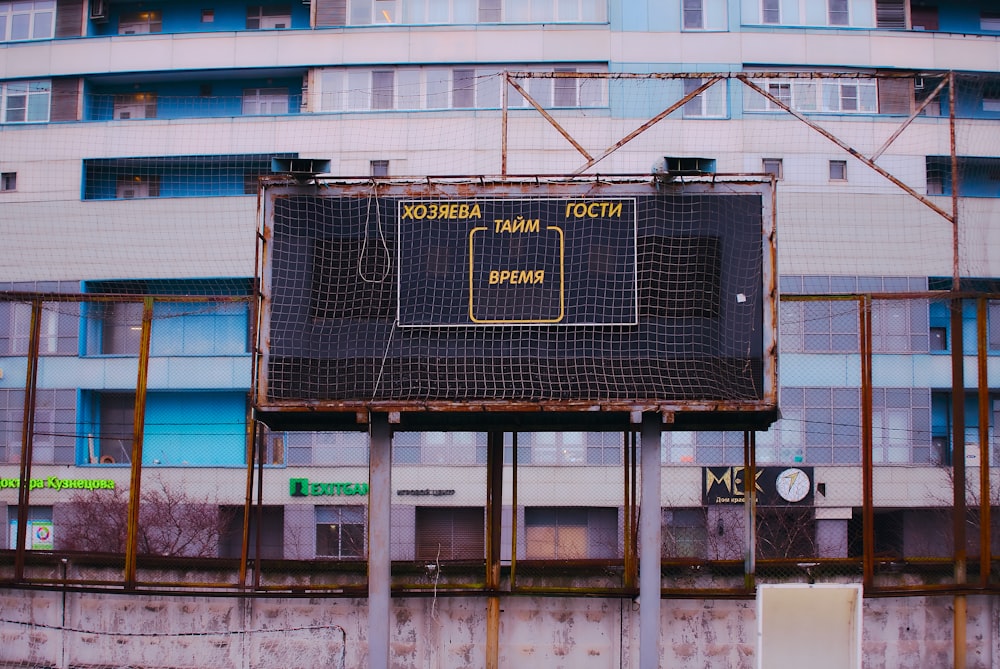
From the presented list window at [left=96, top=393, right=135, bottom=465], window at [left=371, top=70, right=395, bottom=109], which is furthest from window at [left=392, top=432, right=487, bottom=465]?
window at [left=371, top=70, right=395, bottom=109]

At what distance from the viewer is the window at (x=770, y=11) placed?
33.5 meters

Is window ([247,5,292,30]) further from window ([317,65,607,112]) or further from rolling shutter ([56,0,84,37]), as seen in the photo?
rolling shutter ([56,0,84,37])

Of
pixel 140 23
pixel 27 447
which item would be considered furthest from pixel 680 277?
pixel 140 23

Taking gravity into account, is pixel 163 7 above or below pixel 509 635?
above

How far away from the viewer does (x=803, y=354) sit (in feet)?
101

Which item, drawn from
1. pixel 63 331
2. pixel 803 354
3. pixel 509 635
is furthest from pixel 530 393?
pixel 63 331

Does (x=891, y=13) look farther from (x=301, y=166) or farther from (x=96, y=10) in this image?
(x=301, y=166)

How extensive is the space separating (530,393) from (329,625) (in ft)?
14.5

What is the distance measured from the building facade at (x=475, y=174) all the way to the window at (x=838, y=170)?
7 centimetres

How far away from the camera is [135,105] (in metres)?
36.3

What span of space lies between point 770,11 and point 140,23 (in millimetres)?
23217

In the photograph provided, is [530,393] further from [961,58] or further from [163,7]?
[163,7]

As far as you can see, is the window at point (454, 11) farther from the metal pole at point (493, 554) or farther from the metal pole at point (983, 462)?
the metal pole at point (493, 554)

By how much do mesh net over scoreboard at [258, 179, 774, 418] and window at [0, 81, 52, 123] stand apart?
90.4 ft
